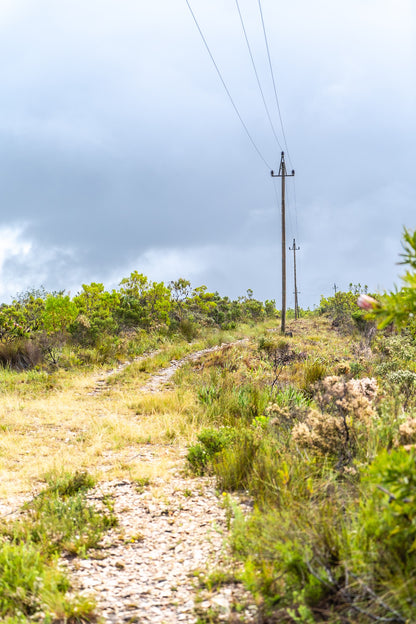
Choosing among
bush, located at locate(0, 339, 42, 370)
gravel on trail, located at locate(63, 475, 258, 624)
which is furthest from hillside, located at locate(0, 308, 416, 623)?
bush, located at locate(0, 339, 42, 370)

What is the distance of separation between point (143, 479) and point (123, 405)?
3907 millimetres

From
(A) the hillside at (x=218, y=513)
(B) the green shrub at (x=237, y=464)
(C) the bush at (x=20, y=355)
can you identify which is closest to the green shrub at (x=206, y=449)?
(A) the hillside at (x=218, y=513)

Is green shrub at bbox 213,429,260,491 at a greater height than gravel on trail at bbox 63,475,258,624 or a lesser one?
greater

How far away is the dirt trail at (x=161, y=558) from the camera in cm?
281

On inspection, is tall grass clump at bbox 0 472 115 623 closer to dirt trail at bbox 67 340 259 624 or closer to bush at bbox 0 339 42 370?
dirt trail at bbox 67 340 259 624

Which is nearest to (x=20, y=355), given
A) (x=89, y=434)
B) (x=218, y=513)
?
(x=89, y=434)

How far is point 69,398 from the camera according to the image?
959 centimetres

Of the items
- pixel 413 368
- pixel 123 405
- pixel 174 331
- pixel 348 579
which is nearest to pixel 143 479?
pixel 348 579

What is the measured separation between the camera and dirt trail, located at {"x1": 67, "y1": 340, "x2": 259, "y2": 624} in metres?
2.81

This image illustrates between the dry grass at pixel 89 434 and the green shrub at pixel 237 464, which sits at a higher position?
the green shrub at pixel 237 464

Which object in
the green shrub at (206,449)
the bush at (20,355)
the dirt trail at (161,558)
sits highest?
the bush at (20,355)

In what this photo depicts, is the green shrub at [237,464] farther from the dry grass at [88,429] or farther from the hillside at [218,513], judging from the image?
the dry grass at [88,429]

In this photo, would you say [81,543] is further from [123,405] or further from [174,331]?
[174,331]

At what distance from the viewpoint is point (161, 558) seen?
138 inches
